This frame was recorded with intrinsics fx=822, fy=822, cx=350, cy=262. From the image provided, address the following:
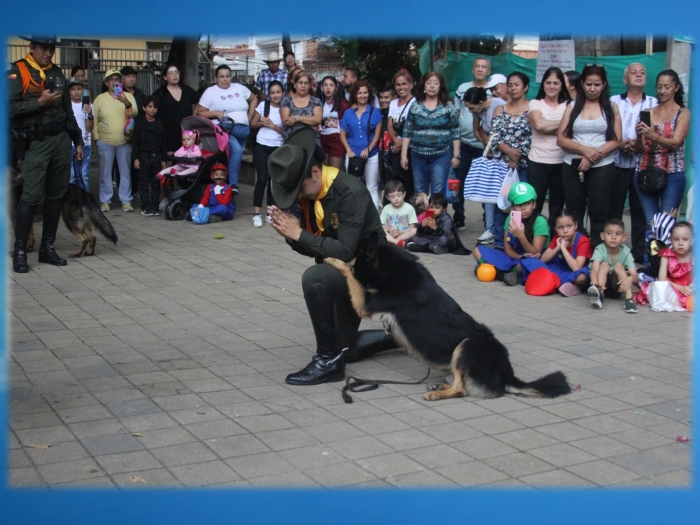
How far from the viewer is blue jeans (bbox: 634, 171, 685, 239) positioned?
8.10 m

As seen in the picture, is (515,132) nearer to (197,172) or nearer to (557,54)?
(557,54)

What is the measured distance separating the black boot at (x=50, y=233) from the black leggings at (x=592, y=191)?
5158 mm

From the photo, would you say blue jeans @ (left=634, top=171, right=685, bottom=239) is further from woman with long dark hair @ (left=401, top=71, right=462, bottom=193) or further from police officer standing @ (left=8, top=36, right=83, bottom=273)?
police officer standing @ (left=8, top=36, right=83, bottom=273)

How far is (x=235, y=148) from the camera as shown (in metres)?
11.7

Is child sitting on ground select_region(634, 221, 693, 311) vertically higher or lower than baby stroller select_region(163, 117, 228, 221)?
lower

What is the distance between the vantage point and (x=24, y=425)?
171 inches

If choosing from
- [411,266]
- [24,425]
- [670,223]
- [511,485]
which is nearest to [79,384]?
[24,425]

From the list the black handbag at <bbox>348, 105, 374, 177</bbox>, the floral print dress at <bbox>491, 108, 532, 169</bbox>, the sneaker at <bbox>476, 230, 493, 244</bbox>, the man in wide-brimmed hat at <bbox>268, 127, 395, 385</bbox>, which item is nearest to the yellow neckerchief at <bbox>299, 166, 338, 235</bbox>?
the man in wide-brimmed hat at <bbox>268, 127, 395, 385</bbox>

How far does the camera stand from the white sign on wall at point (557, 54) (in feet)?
34.4

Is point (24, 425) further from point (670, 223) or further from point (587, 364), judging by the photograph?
point (670, 223)

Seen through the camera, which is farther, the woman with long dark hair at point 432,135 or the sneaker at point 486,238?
the woman with long dark hair at point 432,135

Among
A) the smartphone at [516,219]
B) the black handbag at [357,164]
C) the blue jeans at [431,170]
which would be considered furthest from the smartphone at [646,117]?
the black handbag at [357,164]

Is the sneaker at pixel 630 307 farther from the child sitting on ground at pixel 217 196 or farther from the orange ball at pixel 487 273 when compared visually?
the child sitting on ground at pixel 217 196

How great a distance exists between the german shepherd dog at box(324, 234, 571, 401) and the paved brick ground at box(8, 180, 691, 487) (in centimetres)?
11
